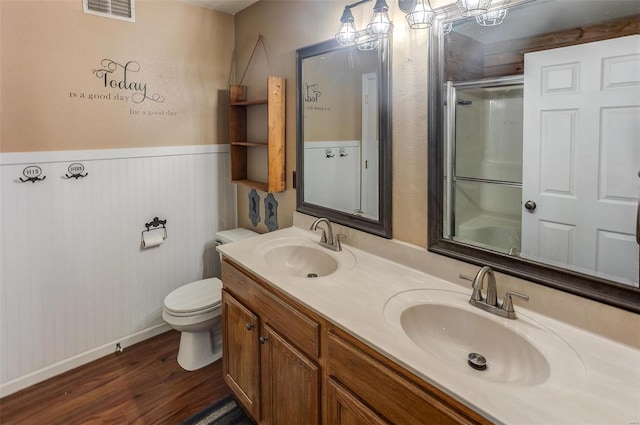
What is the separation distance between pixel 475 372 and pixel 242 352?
3.53ft

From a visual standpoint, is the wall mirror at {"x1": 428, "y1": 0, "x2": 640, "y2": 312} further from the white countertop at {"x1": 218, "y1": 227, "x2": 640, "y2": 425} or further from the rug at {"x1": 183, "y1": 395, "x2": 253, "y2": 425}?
the rug at {"x1": 183, "y1": 395, "x2": 253, "y2": 425}

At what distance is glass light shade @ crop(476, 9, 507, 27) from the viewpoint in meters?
1.22

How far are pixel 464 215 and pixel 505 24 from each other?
67 centimetres

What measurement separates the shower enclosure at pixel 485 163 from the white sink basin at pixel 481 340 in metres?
0.26

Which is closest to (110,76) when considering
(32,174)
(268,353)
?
(32,174)

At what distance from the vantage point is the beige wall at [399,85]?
1496 mm

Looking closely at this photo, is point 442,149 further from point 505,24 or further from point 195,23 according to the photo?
point 195,23

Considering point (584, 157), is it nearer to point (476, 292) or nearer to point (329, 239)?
point (476, 292)

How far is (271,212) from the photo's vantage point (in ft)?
8.13

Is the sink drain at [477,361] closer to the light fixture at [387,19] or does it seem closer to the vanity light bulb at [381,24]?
the light fixture at [387,19]

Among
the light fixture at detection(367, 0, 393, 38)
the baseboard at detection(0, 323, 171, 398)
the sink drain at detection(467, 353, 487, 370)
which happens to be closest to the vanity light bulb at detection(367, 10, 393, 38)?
the light fixture at detection(367, 0, 393, 38)

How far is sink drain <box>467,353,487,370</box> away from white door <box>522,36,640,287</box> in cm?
37

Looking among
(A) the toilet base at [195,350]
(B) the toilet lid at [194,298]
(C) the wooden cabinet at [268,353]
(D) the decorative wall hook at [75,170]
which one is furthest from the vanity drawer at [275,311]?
(D) the decorative wall hook at [75,170]

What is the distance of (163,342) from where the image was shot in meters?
2.53
